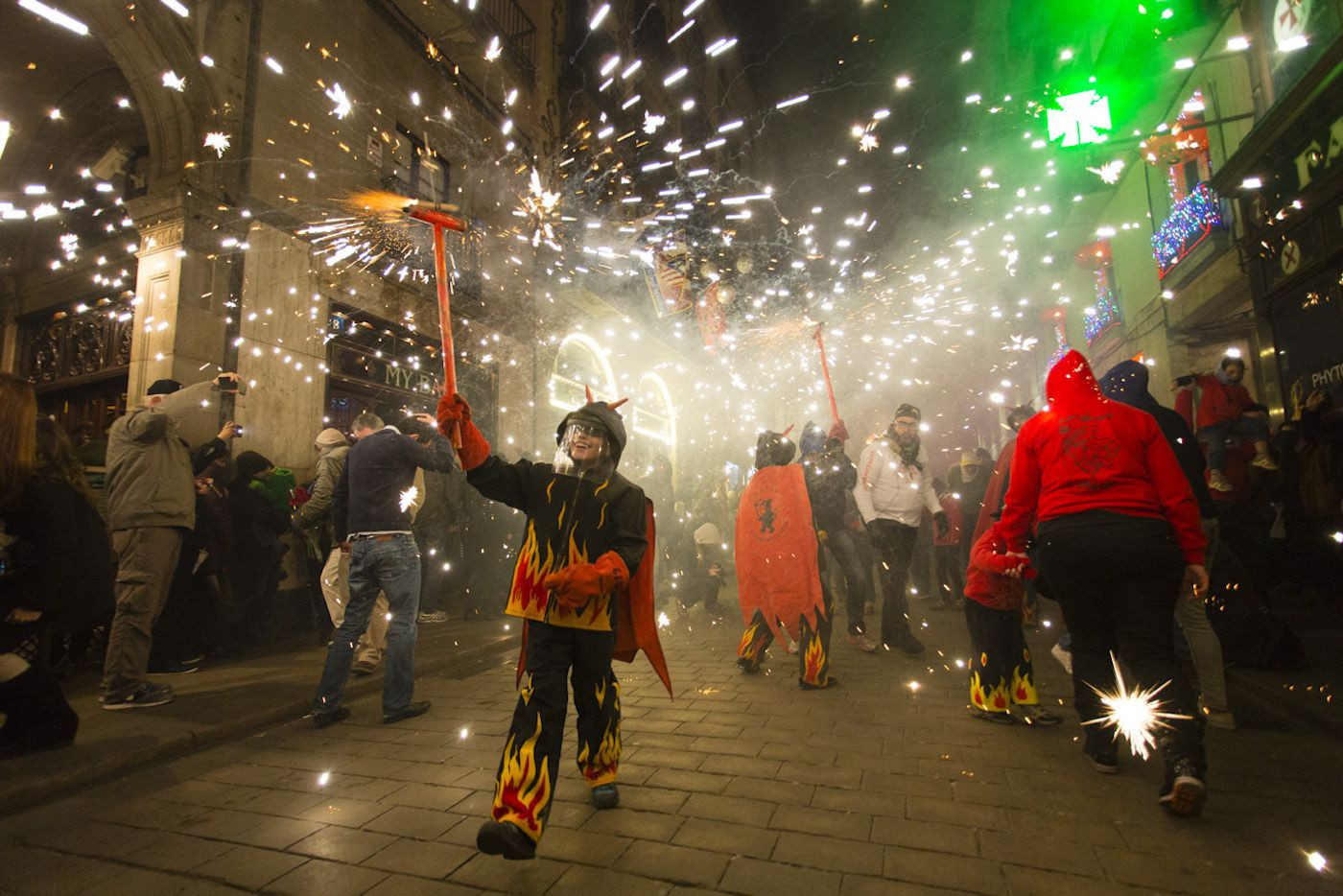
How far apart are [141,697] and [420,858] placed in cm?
316

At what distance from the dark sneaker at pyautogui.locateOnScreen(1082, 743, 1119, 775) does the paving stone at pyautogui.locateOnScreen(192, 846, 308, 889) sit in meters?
3.28

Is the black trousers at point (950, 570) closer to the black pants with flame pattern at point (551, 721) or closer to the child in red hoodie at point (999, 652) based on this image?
the child in red hoodie at point (999, 652)

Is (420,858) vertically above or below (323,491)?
below

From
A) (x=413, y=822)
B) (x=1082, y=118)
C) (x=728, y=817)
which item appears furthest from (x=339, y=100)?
(x=1082, y=118)

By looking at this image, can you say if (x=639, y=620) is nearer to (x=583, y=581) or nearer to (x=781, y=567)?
(x=583, y=581)

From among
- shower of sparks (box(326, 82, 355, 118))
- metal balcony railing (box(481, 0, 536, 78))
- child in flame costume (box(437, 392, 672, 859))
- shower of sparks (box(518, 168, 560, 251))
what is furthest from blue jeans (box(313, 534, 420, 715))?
metal balcony railing (box(481, 0, 536, 78))

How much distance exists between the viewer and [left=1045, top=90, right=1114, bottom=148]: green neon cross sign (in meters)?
11.1

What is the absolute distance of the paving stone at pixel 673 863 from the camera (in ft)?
7.18

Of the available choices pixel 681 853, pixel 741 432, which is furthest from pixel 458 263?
pixel 741 432

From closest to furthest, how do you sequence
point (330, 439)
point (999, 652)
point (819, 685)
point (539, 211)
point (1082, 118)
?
point (999, 652) → point (819, 685) → point (330, 439) → point (1082, 118) → point (539, 211)

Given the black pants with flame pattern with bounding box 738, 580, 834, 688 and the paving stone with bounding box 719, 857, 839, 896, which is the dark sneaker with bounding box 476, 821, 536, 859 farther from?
the black pants with flame pattern with bounding box 738, 580, 834, 688

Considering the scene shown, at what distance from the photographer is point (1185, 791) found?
2.53 metres

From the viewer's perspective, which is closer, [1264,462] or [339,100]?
[1264,462]

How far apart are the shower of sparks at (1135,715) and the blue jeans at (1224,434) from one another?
5.08 metres
